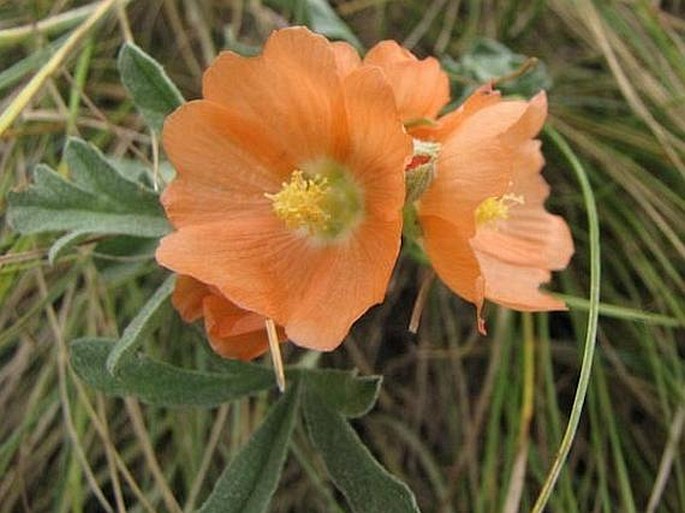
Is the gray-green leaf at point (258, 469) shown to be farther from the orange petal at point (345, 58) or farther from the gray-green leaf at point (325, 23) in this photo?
the gray-green leaf at point (325, 23)

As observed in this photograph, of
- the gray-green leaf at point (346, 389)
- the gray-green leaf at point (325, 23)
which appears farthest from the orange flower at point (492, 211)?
the gray-green leaf at point (325, 23)

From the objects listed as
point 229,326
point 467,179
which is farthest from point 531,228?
point 229,326

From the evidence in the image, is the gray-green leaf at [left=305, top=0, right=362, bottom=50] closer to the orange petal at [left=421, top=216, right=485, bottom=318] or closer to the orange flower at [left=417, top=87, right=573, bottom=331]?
the orange flower at [left=417, top=87, right=573, bottom=331]

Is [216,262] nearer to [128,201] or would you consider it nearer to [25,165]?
[128,201]

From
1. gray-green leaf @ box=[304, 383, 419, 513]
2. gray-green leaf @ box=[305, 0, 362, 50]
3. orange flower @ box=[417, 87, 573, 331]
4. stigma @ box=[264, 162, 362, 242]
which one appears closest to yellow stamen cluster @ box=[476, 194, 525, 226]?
Answer: orange flower @ box=[417, 87, 573, 331]

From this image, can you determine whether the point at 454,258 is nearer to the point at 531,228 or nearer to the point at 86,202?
the point at 531,228

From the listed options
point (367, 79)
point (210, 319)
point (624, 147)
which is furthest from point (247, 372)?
point (624, 147)
